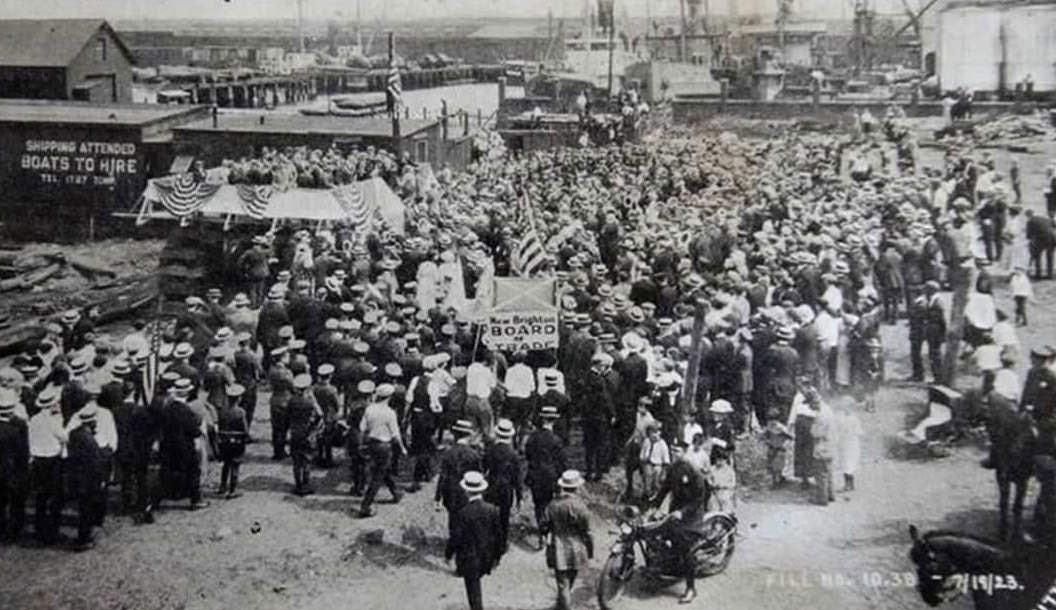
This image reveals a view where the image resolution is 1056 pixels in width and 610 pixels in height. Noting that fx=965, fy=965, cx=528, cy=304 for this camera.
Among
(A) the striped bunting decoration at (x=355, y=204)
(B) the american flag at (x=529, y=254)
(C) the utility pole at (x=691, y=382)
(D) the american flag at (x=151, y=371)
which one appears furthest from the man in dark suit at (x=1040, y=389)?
(A) the striped bunting decoration at (x=355, y=204)

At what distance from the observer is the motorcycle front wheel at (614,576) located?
17.1 ft

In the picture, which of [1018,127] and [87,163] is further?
[87,163]

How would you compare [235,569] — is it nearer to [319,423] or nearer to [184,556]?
[184,556]

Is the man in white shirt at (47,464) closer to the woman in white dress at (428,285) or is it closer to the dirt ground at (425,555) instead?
the dirt ground at (425,555)

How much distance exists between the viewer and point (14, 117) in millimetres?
8562

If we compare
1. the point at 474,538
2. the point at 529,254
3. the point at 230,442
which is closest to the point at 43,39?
the point at 230,442

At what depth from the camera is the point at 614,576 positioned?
5.25m

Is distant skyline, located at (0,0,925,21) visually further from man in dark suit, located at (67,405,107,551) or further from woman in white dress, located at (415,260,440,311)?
man in dark suit, located at (67,405,107,551)

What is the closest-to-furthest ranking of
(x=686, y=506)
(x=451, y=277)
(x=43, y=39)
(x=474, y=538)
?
(x=474, y=538), (x=686, y=506), (x=43, y=39), (x=451, y=277)

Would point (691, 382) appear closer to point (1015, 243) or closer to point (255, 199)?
point (1015, 243)

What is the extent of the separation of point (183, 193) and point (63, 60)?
1831mm

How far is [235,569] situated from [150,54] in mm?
6035

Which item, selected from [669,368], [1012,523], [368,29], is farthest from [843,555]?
[368,29]

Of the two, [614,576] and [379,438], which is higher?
[379,438]
